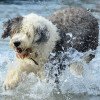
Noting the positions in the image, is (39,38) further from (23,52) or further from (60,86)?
(60,86)

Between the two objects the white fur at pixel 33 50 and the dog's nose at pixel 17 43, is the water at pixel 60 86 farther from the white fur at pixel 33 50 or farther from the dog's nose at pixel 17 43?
the dog's nose at pixel 17 43

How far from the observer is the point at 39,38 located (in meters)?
9.20

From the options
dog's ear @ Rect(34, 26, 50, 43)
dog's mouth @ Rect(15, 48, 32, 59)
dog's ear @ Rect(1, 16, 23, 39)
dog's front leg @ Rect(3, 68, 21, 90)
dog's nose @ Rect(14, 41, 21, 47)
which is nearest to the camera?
dog's nose @ Rect(14, 41, 21, 47)

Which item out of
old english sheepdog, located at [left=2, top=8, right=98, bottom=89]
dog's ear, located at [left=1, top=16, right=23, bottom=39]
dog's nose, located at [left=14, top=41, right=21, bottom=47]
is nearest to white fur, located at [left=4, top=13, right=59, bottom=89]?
old english sheepdog, located at [left=2, top=8, right=98, bottom=89]

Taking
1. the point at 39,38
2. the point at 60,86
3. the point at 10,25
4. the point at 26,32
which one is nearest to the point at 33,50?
the point at 39,38

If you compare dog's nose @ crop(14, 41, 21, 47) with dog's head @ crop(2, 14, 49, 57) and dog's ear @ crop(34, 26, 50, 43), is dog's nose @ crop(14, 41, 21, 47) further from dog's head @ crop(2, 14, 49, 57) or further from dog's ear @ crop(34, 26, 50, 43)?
dog's ear @ crop(34, 26, 50, 43)

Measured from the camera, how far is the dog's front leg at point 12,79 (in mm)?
9273

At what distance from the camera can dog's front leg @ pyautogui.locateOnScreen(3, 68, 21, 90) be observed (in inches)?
365

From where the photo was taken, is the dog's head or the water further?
the water

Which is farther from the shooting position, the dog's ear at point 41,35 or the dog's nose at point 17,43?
the dog's ear at point 41,35

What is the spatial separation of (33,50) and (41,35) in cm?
29

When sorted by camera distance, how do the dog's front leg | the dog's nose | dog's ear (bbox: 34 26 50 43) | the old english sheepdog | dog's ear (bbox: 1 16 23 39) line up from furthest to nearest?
1. dog's ear (bbox: 1 16 23 39)
2. the dog's front leg
3. dog's ear (bbox: 34 26 50 43)
4. the old english sheepdog
5. the dog's nose

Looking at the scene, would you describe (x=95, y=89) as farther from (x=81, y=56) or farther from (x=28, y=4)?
(x=28, y=4)

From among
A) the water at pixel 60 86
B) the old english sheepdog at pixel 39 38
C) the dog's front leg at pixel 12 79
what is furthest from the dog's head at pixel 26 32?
the water at pixel 60 86
